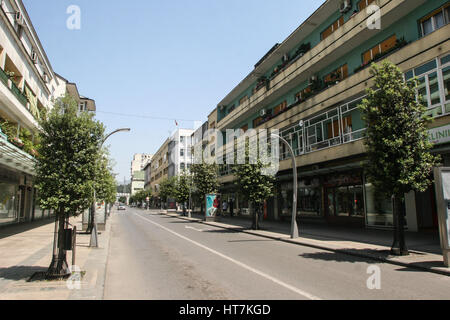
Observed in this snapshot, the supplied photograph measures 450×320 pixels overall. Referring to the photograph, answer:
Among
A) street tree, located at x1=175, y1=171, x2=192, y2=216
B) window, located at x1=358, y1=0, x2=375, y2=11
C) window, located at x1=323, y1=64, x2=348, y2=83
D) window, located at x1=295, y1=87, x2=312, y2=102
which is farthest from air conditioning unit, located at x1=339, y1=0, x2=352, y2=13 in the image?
street tree, located at x1=175, y1=171, x2=192, y2=216

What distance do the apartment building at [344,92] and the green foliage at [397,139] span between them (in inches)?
34.7

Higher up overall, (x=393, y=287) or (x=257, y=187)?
(x=257, y=187)

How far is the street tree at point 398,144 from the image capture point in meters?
9.52

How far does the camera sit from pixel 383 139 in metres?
9.64

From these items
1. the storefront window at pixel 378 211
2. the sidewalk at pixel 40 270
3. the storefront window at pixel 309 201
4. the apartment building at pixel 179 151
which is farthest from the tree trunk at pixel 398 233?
the apartment building at pixel 179 151

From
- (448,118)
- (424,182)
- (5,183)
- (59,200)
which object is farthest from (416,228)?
(5,183)

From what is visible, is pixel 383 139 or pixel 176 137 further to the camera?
pixel 176 137

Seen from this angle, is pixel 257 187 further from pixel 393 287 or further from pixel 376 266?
pixel 393 287

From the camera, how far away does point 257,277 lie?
23.6ft

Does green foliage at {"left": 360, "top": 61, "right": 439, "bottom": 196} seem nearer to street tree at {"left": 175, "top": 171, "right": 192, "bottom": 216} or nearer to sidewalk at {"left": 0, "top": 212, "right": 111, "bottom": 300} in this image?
sidewalk at {"left": 0, "top": 212, "right": 111, "bottom": 300}

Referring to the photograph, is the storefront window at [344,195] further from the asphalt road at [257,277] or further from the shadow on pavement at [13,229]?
the shadow on pavement at [13,229]

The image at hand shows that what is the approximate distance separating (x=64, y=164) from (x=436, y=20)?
53.4 feet

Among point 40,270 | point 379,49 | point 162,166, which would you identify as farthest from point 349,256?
point 162,166
